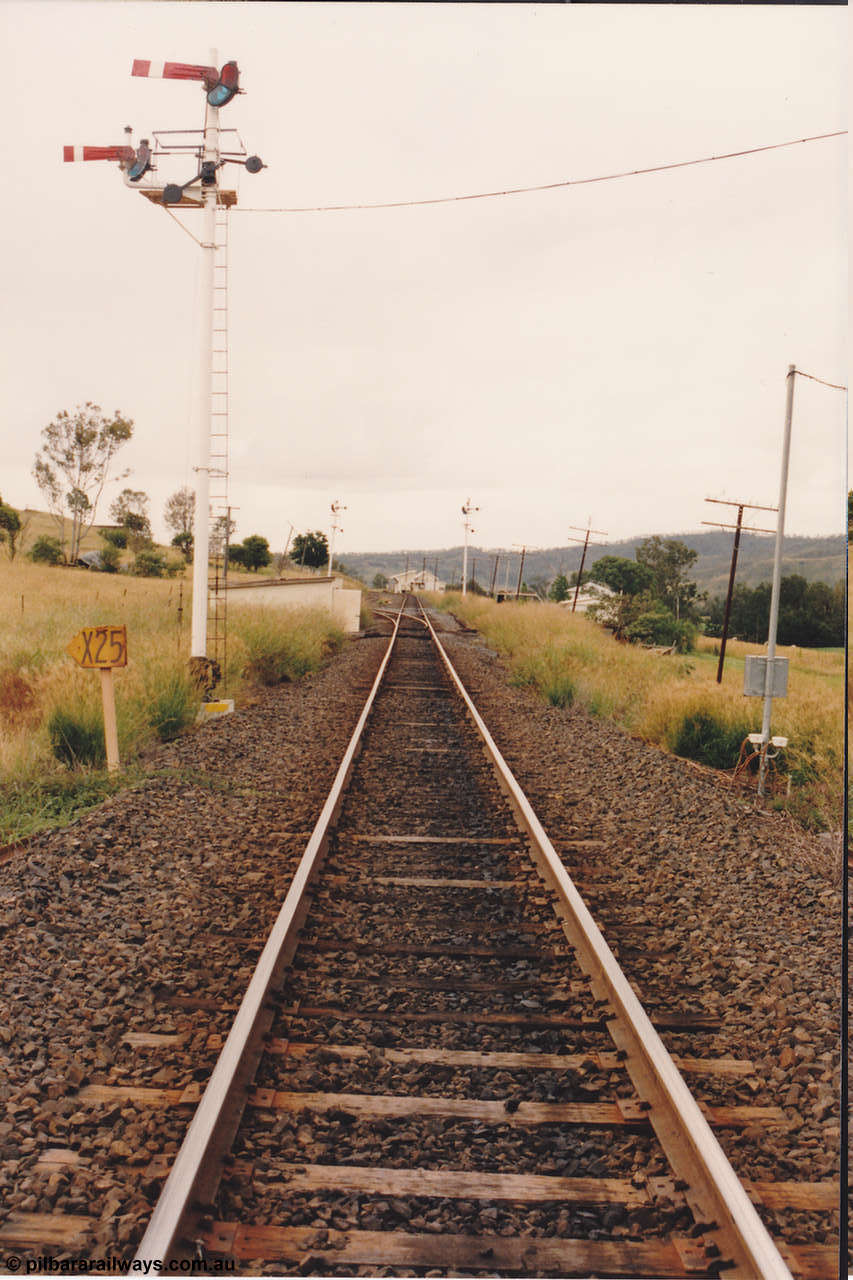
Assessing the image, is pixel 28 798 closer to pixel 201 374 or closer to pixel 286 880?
pixel 286 880

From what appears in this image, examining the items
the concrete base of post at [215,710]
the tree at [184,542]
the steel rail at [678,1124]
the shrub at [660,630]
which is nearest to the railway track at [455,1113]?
the steel rail at [678,1124]

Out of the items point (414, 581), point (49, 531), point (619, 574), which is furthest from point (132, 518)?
point (414, 581)

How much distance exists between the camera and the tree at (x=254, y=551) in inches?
2596

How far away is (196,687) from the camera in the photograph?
32.0ft

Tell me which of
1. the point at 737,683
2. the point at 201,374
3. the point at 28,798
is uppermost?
the point at 201,374

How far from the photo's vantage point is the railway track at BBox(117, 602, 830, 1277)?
2029mm

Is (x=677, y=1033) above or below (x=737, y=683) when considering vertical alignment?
below

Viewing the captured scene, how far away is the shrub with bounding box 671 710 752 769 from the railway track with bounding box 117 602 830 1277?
461cm

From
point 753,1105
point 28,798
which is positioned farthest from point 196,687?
point 753,1105

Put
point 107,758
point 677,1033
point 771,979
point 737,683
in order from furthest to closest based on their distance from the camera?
point 737,683 → point 107,758 → point 771,979 → point 677,1033

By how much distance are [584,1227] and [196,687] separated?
27.0 ft

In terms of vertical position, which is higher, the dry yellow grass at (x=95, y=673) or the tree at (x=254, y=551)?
the tree at (x=254, y=551)

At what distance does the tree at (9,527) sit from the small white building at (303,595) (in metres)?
14.9

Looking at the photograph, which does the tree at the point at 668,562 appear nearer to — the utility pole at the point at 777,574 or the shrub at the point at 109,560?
the shrub at the point at 109,560
